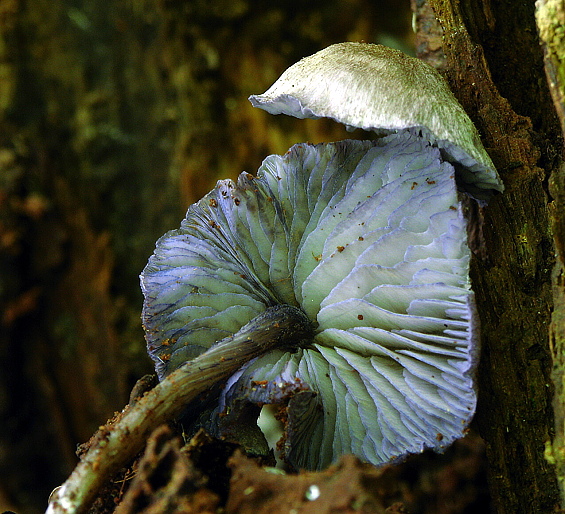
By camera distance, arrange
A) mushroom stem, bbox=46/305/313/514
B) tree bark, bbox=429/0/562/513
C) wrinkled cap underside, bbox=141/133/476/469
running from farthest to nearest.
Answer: tree bark, bbox=429/0/562/513, wrinkled cap underside, bbox=141/133/476/469, mushroom stem, bbox=46/305/313/514

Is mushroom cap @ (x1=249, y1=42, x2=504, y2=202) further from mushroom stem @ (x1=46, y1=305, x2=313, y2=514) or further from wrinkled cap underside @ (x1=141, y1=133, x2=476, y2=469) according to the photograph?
mushroom stem @ (x1=46, y1=305, x2=313, y2=514)

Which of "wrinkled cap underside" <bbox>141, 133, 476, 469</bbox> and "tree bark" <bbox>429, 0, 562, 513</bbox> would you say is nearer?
"wrinkled cap underside" <bbox>141, 133, 476, 469</bbox>

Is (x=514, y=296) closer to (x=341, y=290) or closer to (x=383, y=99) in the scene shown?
(x=341, y=290)

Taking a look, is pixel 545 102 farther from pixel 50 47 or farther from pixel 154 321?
pixel 50 47

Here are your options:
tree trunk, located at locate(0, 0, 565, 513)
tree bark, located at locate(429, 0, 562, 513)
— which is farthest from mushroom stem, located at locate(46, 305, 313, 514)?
tree trunk, located at locate(0, 0, 565, 513)

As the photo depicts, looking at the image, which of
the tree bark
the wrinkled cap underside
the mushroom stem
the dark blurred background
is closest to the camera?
the mushroom stem

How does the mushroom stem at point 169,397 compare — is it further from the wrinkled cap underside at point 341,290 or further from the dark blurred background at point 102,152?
the dark blurred background at point 102,152

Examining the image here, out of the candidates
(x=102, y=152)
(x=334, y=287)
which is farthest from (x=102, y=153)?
(x=334, y=287)
